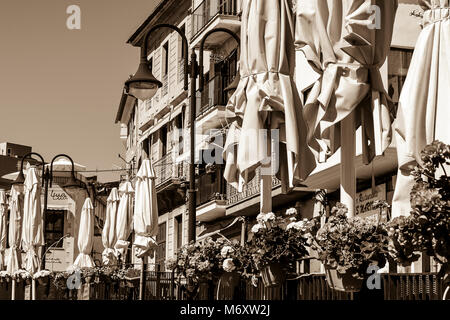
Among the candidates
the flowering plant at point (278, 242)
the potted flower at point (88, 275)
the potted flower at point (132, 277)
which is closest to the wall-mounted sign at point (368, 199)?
the potted flower at point (132, 277)

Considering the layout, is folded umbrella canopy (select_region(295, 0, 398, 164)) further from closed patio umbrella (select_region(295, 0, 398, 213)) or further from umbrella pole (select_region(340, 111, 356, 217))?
umbrella pole (select_region(340, 111, 356, 217))

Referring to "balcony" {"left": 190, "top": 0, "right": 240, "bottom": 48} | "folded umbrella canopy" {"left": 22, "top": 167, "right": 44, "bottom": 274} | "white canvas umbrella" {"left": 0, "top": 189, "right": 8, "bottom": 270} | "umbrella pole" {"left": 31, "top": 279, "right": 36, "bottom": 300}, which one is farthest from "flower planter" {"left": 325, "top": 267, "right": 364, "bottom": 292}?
"white canvas umbrella" {"left": 0, "top": 189, "right": 8, "bottom": 270}

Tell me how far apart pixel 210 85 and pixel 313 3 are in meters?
24.0

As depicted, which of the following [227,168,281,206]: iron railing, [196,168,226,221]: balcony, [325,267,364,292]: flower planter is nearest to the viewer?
[325,267,364,292]: flower planter

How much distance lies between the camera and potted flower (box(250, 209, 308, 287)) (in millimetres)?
9898

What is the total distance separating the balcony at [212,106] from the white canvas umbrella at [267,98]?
2062cm

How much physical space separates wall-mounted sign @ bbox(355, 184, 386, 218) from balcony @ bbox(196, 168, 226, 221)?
998cm

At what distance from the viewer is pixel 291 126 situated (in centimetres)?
1071

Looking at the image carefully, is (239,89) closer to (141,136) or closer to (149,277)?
(149,277)

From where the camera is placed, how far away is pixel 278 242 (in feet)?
32.5

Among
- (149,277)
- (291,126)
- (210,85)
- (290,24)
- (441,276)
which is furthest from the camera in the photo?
(210,85)

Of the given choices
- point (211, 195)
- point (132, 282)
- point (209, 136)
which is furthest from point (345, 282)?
point (209, 136)

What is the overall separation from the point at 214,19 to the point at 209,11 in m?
1.86
